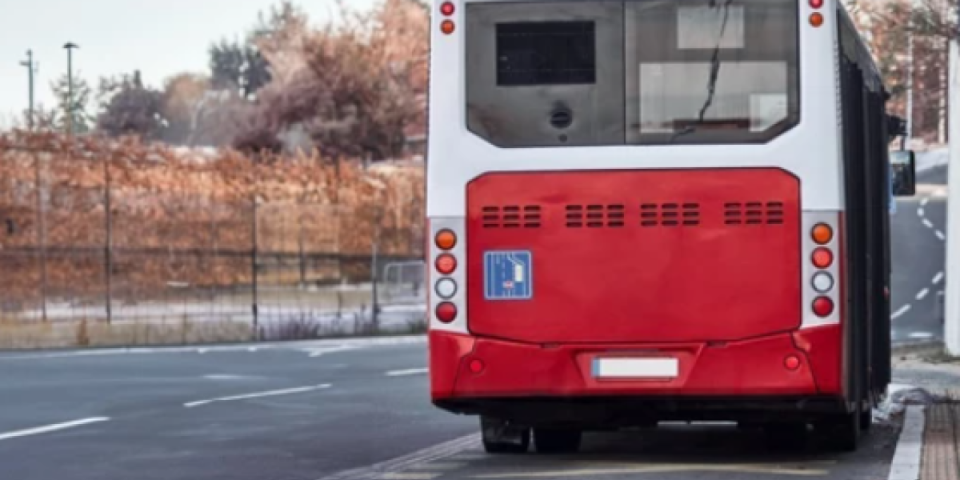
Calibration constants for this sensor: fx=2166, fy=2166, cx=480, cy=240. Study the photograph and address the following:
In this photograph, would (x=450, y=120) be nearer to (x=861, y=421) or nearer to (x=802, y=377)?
(x=802, y=377)

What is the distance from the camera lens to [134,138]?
57.0 metres

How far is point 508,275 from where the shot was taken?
13773mm

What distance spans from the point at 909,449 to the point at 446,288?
3.51 meters

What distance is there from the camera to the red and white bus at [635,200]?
13547 millimetres

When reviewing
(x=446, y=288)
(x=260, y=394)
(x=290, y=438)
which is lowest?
A: (x=260, y=394)

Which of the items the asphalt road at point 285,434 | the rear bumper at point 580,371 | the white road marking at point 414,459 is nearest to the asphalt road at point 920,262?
the asphalt road at point 285,434

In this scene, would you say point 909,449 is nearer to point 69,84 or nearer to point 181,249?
point 181,249

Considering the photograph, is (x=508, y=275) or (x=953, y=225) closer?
(x=508, y=275)

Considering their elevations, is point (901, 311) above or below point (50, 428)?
below

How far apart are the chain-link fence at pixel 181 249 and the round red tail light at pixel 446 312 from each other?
2269 cm

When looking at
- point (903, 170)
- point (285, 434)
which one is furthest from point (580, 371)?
point (903, 170)

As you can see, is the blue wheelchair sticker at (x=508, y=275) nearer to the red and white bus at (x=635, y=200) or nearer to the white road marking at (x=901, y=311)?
the red and white bus at (x=635, y=200)

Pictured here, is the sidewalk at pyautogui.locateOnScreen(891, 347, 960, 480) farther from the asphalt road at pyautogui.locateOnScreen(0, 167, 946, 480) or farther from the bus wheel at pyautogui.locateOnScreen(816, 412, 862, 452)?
the bus wheel at pyautogui.locateOnScreen(816, 412, 862, 452)

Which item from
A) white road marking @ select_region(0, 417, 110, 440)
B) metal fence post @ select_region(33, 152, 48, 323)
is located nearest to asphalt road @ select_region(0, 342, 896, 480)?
white road marking @ select_region(0, 417, 110, 440)
